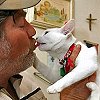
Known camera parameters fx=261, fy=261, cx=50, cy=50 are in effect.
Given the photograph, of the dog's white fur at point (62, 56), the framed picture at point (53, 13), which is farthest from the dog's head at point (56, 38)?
the framed picture at point (53, 13)

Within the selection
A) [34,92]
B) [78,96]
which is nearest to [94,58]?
[78,96]

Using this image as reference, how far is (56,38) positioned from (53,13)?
0.52m

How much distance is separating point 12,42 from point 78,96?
1.21ft

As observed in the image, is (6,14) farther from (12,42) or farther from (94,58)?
(94,58)

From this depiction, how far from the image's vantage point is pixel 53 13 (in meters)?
1.63

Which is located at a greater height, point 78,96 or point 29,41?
point 29,41

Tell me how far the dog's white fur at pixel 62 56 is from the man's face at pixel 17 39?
0.19m

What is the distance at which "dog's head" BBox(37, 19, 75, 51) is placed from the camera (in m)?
1.13

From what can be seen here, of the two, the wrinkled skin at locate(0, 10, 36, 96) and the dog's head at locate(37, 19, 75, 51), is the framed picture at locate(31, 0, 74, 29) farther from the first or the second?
the wrinkled skin at locate(0, 10, 36, 96)

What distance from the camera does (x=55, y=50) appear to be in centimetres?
115

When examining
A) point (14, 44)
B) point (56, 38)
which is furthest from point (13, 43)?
point (56, 38)

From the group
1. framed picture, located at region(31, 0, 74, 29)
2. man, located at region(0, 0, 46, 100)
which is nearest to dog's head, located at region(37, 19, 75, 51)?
man, located at region(0, 0, 46, 100)

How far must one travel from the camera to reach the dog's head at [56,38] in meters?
1.13

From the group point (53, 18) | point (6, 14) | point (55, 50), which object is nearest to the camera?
point (6, 14)
